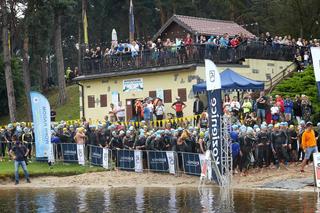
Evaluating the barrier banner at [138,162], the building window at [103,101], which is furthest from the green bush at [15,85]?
the barrier banner at [138,162]

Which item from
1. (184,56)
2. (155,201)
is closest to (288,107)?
(184,56)

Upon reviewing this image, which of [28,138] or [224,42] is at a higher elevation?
[224,42]

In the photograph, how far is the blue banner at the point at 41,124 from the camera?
30.1 meters

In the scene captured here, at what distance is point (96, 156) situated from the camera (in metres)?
30.0

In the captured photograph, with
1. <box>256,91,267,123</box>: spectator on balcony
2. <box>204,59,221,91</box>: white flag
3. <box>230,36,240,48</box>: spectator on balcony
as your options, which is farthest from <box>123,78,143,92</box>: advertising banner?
<box>204,59,221,91</box>: white flag

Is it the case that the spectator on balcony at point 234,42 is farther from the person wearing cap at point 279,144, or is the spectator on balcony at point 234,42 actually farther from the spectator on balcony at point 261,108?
the person wearing cap at point 279,144

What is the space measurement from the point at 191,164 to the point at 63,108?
27864 millimetres

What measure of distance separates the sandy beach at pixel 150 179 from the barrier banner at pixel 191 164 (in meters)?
0.24

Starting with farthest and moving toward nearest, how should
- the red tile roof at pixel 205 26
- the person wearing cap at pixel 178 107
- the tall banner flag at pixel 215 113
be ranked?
the red tile roof at pixel 205 26 → the person wearing cap at pixel 178 107 → the tall banner flag at pixel 215 113

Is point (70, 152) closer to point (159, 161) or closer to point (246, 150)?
point (159, 161)

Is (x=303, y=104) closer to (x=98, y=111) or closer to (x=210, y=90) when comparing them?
(x=210, y=90)

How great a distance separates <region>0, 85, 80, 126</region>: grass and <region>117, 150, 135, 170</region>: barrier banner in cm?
2068

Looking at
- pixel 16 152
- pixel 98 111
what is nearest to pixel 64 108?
pixel 98 111

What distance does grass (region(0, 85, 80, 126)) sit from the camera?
50.0 meters
